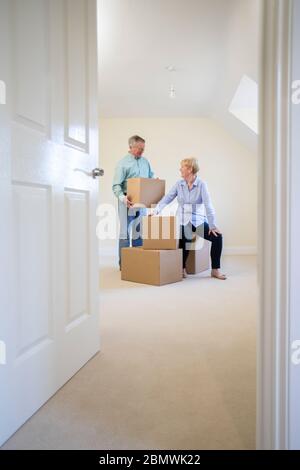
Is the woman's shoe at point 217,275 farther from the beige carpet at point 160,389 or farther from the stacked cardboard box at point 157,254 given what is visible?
the beige carpet at point 160,389

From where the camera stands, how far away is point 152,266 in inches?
128

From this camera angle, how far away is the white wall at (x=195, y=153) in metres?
5.61

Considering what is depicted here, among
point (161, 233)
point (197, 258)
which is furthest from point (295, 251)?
point (197, 258)

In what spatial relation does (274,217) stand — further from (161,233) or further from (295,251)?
(161,233)

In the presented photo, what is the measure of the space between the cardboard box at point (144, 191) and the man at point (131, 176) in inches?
11.8

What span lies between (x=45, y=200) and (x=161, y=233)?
2110 mm

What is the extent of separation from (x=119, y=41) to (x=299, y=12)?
9.36ft

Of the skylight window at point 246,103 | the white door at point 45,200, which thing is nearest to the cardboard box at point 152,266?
the white door at point 45,200

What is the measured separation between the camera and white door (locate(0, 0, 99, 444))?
3.42 ft

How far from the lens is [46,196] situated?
1259 mm

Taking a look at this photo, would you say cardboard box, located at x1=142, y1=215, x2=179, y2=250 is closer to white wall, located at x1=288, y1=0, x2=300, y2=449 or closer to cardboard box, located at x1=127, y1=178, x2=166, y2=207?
cardboard box, located at x1=127, y1=178, x2=166, y2=207

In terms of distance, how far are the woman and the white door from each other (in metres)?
1.97

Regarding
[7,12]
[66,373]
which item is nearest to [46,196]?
[7,12]
